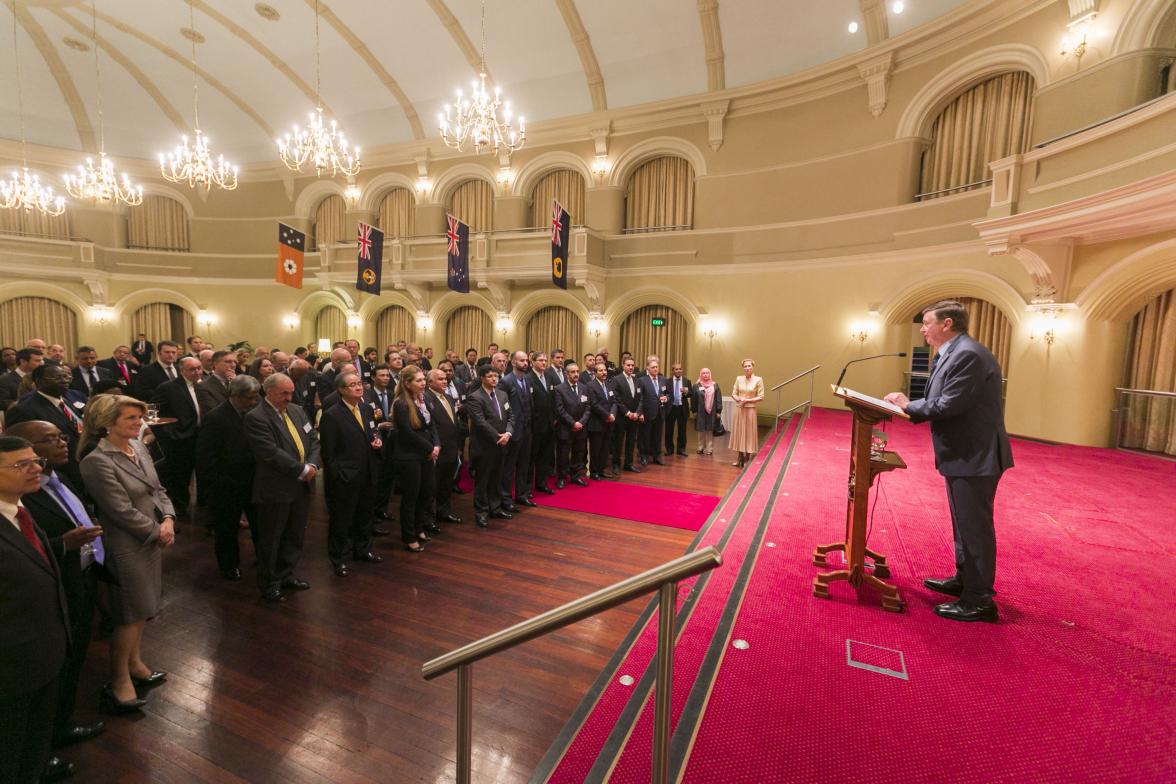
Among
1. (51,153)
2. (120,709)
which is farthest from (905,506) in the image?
(51,153)

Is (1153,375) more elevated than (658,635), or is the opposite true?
(1153,375)

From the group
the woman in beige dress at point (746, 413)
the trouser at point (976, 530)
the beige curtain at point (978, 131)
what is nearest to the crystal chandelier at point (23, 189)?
the woman in beige dress at point (746, 413)

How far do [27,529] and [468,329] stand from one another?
13.4 metres

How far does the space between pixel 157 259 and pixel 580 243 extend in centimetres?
1350

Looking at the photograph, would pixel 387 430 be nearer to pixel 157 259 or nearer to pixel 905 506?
pixel 905 506

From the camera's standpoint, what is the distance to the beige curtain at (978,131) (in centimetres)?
852

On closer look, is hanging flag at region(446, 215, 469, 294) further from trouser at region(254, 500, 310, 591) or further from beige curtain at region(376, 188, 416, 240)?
trouser at region(254, 500, 310, 591)

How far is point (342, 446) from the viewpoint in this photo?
13.3 ft

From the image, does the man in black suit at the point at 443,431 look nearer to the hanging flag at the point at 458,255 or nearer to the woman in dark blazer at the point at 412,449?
the woman in dark blazer at the point at 412,449

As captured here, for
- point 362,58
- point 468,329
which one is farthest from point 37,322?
point 468,329

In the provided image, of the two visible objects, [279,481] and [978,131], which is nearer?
[279,481]

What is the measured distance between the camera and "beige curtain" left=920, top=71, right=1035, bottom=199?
8.52m

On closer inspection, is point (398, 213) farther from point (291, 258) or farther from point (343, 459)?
point (343, 459)

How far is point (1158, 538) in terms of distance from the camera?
A: 4.08 metres
